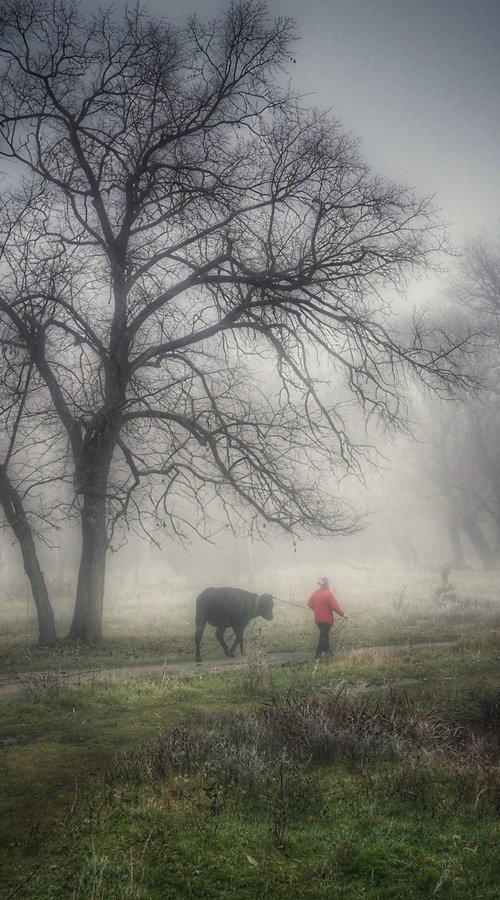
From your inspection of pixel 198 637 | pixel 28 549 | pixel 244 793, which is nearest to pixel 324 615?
pixel 198 637

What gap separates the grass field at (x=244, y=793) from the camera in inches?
138

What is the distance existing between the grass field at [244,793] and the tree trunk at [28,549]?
7.02 meters

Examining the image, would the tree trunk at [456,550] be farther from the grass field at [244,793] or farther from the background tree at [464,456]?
the grass field at [244,793]

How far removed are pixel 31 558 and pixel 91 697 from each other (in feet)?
28.5

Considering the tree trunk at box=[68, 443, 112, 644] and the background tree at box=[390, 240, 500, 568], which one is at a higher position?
the background tree at box=[390, 240, 500, 568]

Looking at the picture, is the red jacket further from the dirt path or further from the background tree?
the background tree

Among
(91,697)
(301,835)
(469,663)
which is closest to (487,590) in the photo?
(469,663)

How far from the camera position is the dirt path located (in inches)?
368

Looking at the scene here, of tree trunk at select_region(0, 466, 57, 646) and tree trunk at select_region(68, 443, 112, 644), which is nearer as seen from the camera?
tree trunk at select_region(68, 443, 112, 644)

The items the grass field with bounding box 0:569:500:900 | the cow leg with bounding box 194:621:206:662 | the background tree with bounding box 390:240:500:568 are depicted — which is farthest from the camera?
the background tree with bounding box 390:240:500:568

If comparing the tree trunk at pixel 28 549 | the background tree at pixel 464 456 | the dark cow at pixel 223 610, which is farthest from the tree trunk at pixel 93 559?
the background tree at pixel 464 456

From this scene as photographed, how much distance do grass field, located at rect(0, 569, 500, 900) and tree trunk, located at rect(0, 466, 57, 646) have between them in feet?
23.0

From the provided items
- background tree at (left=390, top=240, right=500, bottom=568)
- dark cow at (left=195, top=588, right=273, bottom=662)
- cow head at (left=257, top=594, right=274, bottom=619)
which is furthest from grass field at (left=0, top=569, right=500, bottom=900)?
background tree at (left=390, top=240, right=500, bottom=568)

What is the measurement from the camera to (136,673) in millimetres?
11758
